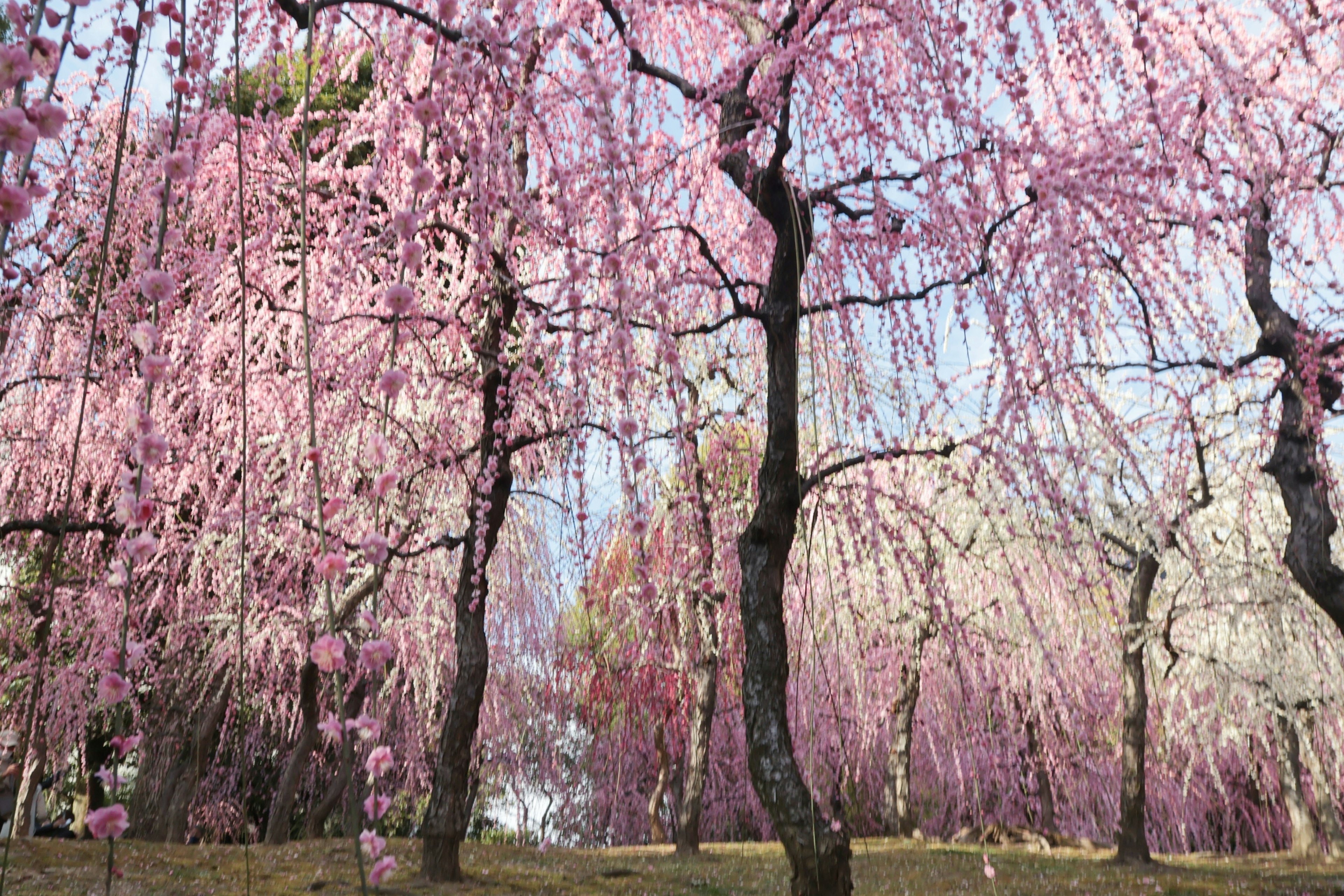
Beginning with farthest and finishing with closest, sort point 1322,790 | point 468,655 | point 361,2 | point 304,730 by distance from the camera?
point 1322,790 → point 304,730 → point 468,655 → point 361,2

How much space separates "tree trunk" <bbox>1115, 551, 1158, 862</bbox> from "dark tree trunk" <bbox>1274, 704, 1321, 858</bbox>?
8.55 ft

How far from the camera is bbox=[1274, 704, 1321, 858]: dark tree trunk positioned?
9305 mm

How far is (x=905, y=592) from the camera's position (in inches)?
372

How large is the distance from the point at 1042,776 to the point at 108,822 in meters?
11.3

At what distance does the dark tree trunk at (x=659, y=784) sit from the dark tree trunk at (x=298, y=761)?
375 cm

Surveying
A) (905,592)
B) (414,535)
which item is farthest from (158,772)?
(905,592)

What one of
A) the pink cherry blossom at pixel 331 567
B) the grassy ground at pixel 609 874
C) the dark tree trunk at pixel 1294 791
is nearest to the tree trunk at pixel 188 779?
the grassy ground at pixel 609 874

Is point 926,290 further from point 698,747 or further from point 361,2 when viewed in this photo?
point 698,747

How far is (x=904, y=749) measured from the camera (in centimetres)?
1009

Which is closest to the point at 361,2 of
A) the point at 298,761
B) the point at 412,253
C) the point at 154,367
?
the point at 412,253

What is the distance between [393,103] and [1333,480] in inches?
213

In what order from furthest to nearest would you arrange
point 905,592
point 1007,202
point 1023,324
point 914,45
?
1. point 905,592
2. point 1023,324
3. point 1007,202
4. point 914,45

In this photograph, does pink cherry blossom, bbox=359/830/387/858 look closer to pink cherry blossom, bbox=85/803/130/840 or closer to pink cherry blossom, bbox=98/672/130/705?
pink cherry blossom, bbox=85/803/130/840

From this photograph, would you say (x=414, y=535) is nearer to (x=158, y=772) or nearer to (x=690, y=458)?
(x=158, y=772)
